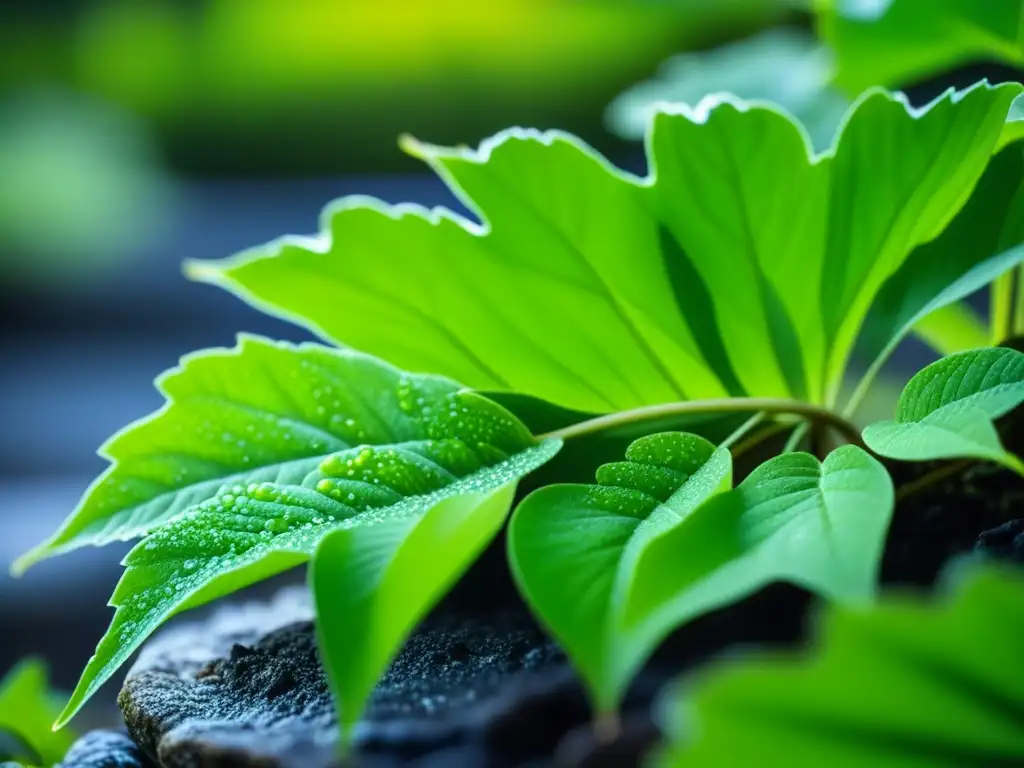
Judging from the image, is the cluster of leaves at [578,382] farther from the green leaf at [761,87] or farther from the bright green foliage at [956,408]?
the green leaf at [761,87]

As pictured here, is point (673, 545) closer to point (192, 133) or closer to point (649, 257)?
point (649, 257)

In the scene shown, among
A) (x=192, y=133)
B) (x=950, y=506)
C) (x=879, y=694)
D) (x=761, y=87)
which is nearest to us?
(x=879, y=694)

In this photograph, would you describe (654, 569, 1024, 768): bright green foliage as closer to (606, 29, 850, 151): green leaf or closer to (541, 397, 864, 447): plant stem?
(541, 397, 864, 447): plant stem

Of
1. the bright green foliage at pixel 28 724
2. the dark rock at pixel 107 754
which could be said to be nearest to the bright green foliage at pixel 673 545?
the dark rock at pixel 107 754

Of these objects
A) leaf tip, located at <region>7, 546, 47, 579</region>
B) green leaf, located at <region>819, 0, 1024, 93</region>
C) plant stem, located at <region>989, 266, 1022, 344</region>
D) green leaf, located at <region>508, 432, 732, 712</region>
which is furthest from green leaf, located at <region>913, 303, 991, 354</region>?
leaf tip, located at <region>7, 546, 47, 579</region>

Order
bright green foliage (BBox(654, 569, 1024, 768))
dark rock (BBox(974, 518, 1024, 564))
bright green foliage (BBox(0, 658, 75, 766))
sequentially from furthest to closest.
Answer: bright green foliage (BBox(0, 658, 75, 766)), dark rock (BBox(974, 518, 1024, 564)), bright green foliage (BBox(654, 569, 1024, 768))

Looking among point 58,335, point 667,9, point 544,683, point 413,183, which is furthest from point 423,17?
point 544,683

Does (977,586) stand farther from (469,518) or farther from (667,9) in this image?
(667,9)

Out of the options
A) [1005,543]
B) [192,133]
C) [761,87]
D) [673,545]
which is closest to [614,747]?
[673,545]
